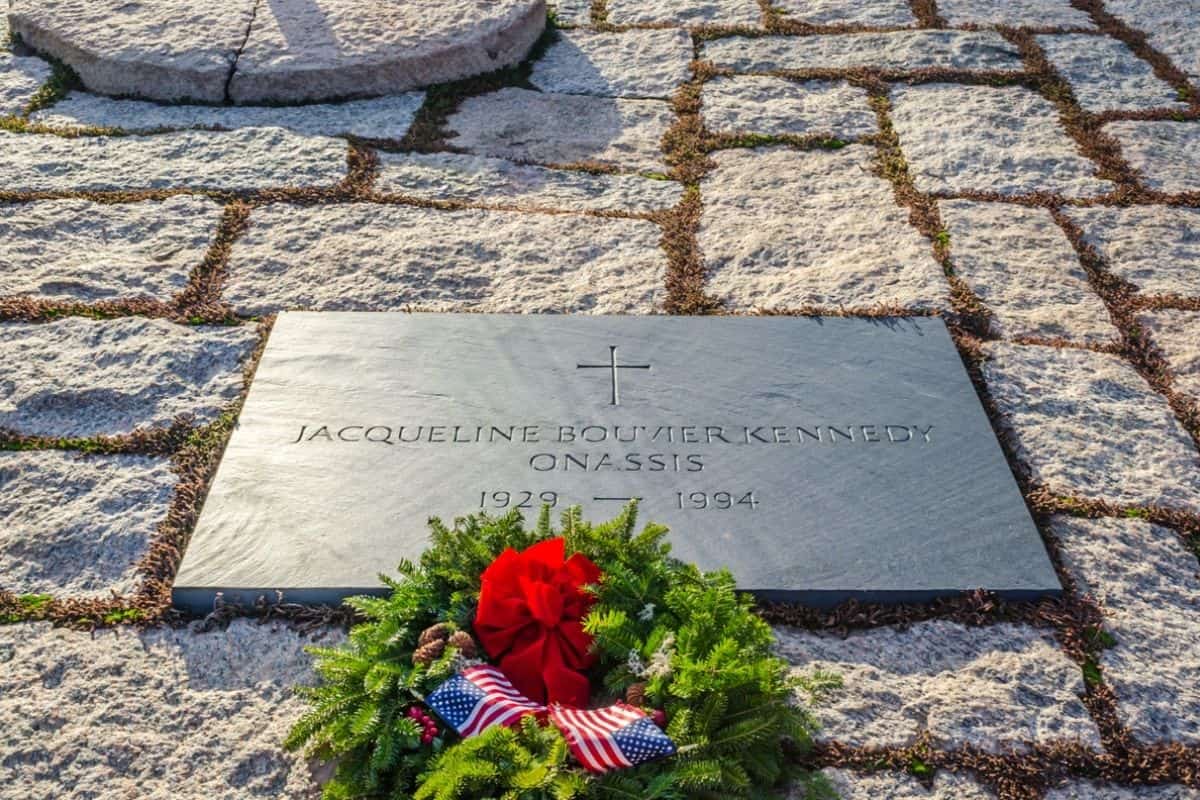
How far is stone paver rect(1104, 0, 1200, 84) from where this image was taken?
4.72 metres

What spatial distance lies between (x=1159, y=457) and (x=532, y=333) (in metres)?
1.49

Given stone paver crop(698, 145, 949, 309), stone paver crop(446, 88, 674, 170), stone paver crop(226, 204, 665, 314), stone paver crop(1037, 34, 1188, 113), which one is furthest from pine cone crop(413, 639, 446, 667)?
stone paver crop(1037, 34, 1188, 113)

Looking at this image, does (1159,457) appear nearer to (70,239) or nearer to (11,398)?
(11,398)

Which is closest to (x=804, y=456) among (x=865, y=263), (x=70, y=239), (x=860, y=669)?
(x=860, y=669)

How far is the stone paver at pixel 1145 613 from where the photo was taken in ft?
6.93

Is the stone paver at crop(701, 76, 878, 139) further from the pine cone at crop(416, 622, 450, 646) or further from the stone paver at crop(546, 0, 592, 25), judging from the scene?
the pine cone at crop(416, 622, 450, 646)

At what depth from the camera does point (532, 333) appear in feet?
9.69

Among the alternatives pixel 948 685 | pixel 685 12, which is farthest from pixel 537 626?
pixel 685 12

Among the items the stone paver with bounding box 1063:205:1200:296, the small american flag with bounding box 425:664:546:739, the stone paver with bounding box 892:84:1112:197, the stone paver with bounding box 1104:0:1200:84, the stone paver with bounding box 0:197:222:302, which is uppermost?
the stone paver with bounding box 0:197:222:302

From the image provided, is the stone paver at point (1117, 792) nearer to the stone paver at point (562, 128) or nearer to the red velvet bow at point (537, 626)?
the red velvet bow at point (537, 626)

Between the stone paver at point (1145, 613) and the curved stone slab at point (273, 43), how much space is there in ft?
9.51

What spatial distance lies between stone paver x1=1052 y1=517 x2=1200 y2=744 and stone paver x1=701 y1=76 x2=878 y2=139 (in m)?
2.03

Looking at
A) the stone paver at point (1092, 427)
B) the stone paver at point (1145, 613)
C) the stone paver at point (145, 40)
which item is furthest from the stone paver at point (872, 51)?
the stone paver at point (1145, 613)

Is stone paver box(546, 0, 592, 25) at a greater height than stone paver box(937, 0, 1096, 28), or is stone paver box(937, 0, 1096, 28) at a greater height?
stone paver box(546, 0, 592, 25)
